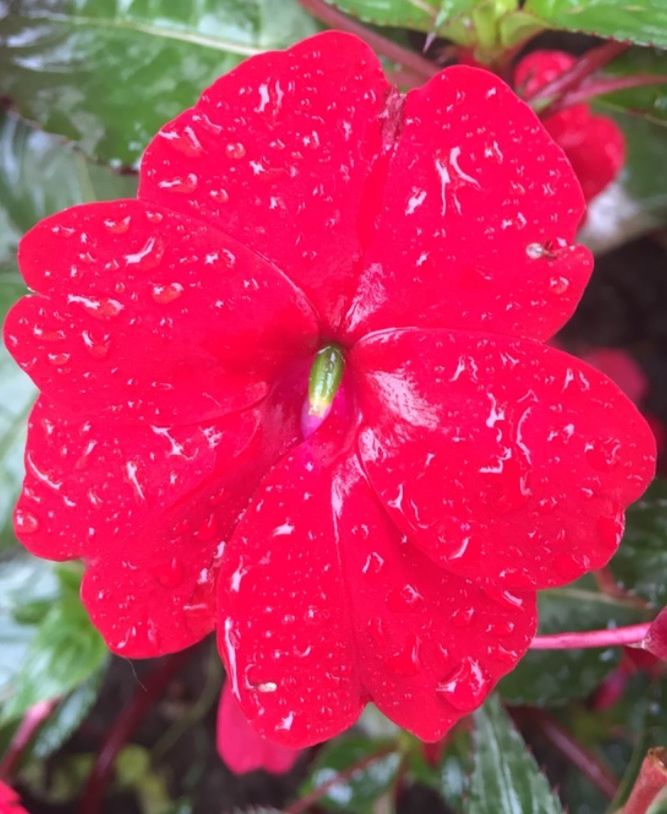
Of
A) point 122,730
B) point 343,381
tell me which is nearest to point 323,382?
point 343,381

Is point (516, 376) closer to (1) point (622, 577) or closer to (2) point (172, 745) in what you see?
(1) point (622, 577)

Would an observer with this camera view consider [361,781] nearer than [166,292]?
No

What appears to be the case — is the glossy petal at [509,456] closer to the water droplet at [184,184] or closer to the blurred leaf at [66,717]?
the water droplet at [184,184]

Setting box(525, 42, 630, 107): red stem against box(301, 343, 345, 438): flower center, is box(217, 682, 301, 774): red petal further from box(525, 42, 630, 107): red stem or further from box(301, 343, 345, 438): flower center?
box(525, 42, 630, 107): red stem

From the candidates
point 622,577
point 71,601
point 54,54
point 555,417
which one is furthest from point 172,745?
point 555,417

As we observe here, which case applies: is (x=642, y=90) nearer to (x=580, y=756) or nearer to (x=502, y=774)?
(x=502, y=774)

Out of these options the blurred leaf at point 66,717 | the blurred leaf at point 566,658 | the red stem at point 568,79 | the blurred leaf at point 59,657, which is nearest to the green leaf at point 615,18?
the red stem at point 568,79
